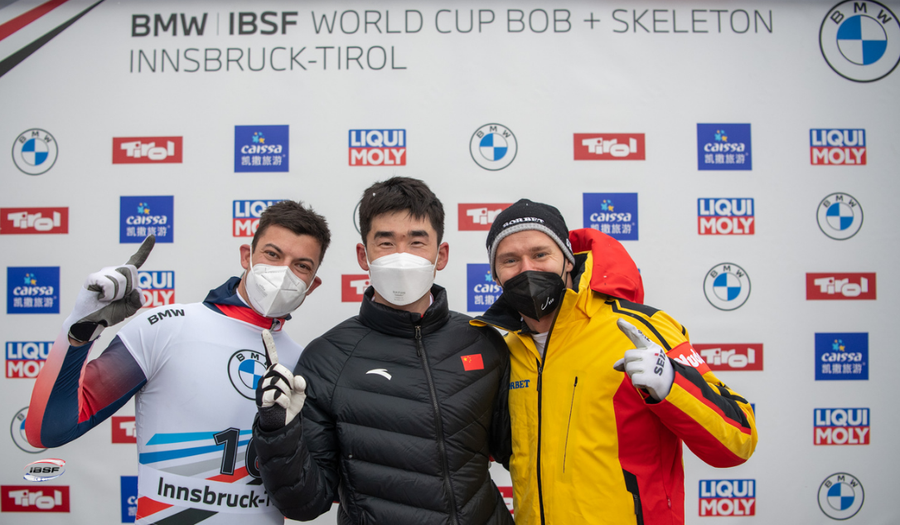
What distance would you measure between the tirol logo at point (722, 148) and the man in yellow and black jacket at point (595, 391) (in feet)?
5.02

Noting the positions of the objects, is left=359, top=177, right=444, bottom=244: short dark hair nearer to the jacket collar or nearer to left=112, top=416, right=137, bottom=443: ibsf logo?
the jacket collar

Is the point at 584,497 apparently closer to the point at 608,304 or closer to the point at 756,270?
the point at 608,304

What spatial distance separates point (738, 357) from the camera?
2492 millimetres

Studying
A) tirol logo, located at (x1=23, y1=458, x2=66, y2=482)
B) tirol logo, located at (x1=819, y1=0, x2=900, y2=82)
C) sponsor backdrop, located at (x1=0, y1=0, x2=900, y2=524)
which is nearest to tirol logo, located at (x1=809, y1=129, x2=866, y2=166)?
sponsor backdrop, located at (x1=0, y1=0, x2=900, y2=524)

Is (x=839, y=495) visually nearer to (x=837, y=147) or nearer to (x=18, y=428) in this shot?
(x=837, y=147)

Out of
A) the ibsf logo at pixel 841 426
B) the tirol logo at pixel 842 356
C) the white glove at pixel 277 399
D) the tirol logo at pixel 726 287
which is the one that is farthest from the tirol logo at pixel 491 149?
the ibsf logo at pixel 841 426

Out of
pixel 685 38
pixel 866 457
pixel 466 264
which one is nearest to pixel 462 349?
pixel 466 264

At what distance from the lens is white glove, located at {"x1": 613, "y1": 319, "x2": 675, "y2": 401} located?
109cm

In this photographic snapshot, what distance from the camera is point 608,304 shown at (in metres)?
1.38

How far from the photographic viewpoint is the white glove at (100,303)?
1.21 m

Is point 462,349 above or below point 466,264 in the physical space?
below

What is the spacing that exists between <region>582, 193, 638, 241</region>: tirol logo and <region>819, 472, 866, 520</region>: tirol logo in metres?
1.87

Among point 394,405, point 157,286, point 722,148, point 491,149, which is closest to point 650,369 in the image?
point 394,405

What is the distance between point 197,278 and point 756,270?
3.33 meters
